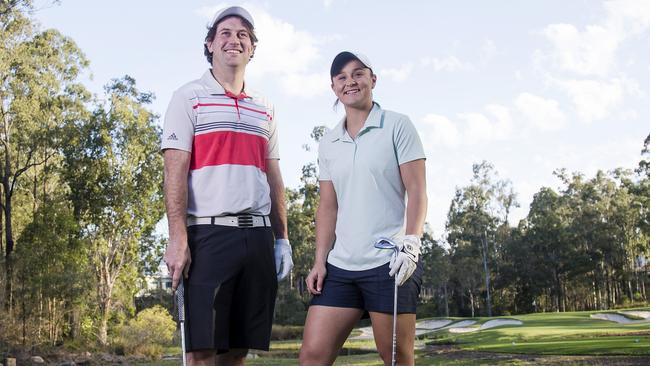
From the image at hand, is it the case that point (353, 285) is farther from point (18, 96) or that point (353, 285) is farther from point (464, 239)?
point (464, 239)

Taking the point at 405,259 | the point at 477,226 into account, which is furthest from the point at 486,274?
the point at 405,259

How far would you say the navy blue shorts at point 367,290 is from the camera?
3.47m

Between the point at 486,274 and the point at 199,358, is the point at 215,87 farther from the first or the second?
the point at 486,274

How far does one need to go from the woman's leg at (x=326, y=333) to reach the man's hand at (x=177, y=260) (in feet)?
2.43

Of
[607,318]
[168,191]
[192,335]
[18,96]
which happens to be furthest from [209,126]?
[607,318]

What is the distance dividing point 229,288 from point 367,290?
2.31 ft

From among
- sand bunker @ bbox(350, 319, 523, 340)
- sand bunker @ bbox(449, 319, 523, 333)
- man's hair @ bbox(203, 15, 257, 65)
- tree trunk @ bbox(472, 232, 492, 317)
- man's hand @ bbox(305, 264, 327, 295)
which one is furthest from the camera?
tree trunk @ bbox(472, 232, 492, 317)

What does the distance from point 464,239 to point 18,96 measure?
35.2 meters

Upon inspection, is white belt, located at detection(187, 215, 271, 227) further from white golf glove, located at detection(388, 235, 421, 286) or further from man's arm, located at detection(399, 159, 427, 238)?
man's arm, located at detection(399, 159, 427, 238)

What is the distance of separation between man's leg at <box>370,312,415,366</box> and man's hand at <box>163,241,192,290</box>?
3.17 feet

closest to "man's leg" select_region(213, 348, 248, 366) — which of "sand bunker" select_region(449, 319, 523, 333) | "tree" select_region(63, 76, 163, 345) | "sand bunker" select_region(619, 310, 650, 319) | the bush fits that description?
the bush

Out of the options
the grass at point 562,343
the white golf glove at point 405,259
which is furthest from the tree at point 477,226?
the white golf glove at point 405,259

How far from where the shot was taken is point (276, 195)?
12.1ft

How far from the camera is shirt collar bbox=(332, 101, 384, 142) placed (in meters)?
3.70
